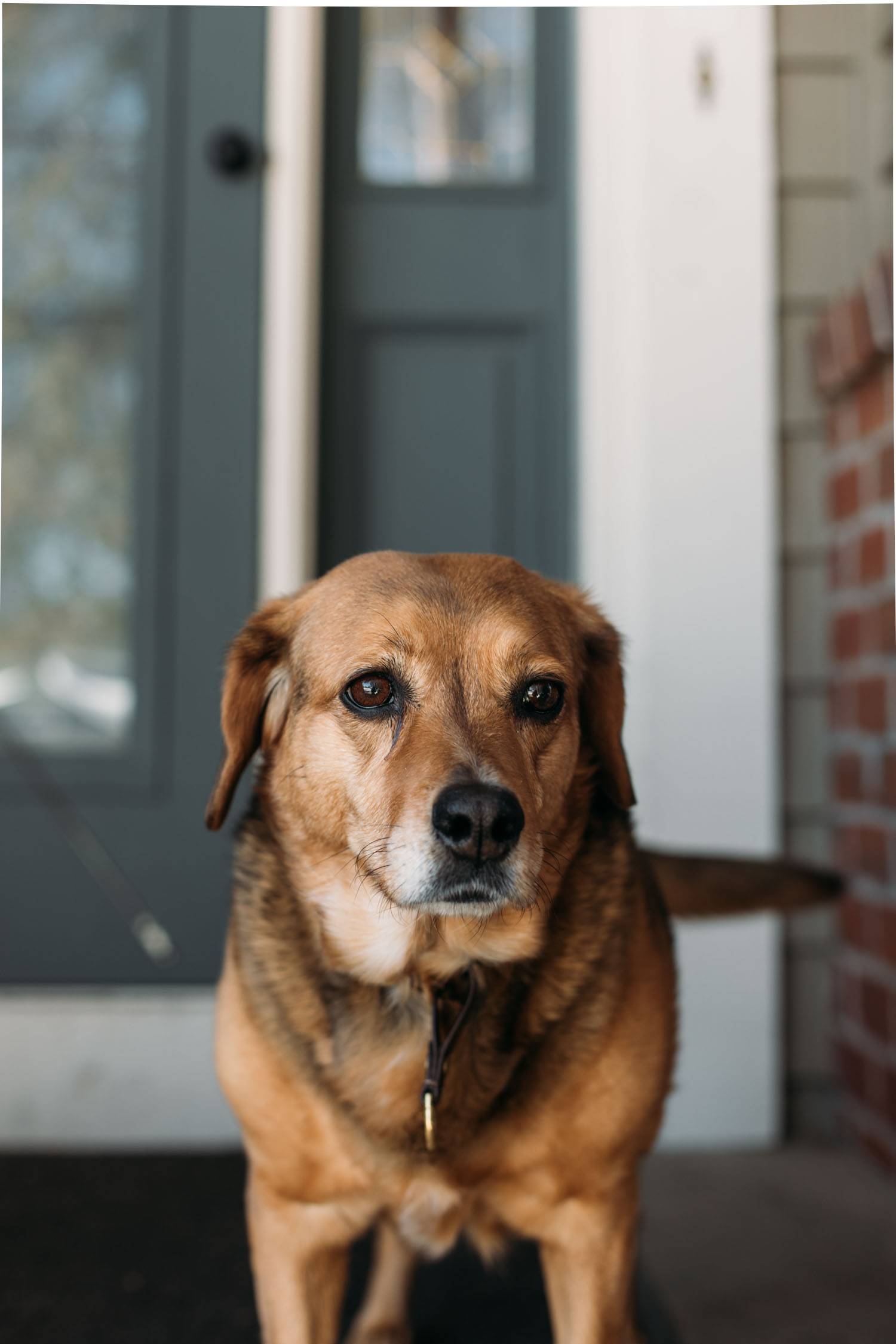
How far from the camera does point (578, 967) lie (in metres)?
1.48

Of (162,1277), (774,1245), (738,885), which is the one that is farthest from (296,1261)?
(774,1245)

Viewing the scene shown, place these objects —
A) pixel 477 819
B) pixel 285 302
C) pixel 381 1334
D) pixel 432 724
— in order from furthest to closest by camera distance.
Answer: pixel 285 302 → pixel 381 1334 → pixel 432 724 → pixel 477 819

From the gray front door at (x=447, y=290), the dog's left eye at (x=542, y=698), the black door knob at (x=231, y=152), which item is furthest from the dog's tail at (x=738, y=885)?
the black door knob at (x=231, y=152)

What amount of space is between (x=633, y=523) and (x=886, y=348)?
2.21 feet

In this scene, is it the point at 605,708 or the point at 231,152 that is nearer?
Result: the point at 605,708

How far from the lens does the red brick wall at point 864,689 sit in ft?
7.80

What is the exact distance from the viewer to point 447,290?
2900 mm

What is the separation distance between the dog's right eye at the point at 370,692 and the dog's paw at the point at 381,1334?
105 cm

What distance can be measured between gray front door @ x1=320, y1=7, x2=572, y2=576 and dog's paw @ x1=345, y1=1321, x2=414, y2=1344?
1.76 metres

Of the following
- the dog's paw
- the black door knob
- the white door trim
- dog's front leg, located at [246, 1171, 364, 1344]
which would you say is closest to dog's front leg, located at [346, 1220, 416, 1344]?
the dog's paw

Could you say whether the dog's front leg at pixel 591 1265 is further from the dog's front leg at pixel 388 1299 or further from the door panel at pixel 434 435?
the door panel at pixel 434 435

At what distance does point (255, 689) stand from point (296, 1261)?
758 mm

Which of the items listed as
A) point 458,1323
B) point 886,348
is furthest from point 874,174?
point 458,1323

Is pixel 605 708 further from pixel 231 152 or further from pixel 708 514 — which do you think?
pixel 231 152
